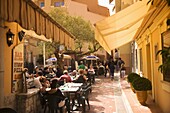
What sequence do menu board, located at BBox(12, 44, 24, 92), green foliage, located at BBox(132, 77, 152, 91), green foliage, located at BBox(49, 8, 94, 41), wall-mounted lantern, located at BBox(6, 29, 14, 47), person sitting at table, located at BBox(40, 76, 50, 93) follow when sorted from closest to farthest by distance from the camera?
wall-mounted lantern, located at BBox(6, 29, 14, 47) < menu board, located at BBox(12, 44, 24, 92) < person sitting at table, located at BBox(40, 76, 50, 93) < green foliage, located at BBox(132, 77, 152, 91) < green foliage, located at BBox(49, 8, 94, 41)

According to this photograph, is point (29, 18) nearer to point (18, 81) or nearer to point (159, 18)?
point (18, 81)

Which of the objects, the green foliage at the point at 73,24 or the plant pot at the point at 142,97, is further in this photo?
the green foliage at the point at 73,24

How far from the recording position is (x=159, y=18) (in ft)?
20.4

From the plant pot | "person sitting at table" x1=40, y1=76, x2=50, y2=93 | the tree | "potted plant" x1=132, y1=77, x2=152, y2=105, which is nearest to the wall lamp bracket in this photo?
"person sitting at table" x1=40, y1=76, x2=50, y2=93

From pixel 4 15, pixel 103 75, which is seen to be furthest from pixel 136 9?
pixel 103 75

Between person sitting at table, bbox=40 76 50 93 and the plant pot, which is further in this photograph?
the plant pot

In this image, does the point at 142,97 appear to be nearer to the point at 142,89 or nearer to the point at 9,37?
the point at 142,89

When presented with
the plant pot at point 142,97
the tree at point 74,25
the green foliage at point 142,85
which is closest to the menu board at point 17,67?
the green foliage at point 142,85

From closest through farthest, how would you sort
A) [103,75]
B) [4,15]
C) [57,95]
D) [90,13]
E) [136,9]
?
[4,15]
[136,9]
[57,95]
[103,75]
[90,13]

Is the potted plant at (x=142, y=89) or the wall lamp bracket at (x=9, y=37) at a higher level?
the wall lamp bracket at (x=9, y=37)

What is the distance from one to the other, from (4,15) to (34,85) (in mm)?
5018

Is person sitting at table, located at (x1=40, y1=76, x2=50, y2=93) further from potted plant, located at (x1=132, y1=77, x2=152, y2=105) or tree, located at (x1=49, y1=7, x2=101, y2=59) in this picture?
tree, located at (x1=49, y1=7, x2=101, y2=59)

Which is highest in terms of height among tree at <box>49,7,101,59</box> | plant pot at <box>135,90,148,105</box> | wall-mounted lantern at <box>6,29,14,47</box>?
tree at <box>49,7,101,59</box>

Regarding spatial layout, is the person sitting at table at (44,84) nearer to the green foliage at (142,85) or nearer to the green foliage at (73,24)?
the green foliage at (142,85)
